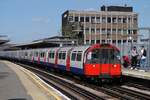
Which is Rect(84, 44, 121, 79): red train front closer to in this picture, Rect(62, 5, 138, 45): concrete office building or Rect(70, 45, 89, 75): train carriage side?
Rect(70, 45, 89, 75): train carriage side

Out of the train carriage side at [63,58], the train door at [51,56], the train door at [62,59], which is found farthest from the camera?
the train door at [51,56]

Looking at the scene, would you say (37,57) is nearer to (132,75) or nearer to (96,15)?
(132,75)

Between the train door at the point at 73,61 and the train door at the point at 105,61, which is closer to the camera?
the train door at the point at 105,61

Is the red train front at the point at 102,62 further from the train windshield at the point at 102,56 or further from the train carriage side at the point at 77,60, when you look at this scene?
the train carriage side at the point at 77,60

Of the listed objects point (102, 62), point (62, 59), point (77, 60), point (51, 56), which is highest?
point (51, 56)

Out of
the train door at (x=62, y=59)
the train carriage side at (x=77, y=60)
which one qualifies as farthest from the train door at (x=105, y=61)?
the train door at (x=62, y=59)

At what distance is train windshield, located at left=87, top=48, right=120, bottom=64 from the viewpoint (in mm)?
27584

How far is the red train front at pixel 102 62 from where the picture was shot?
2741cm

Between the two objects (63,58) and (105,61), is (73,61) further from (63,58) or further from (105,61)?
(63,58)

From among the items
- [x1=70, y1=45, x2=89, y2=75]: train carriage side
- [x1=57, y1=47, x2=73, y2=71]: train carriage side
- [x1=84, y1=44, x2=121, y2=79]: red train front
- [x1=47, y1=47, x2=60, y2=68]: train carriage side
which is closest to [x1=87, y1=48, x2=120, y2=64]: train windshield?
[x1=84, y1=44, x2=121, y2=79]: red train front

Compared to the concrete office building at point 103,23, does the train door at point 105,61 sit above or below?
below

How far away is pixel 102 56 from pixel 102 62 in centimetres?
38

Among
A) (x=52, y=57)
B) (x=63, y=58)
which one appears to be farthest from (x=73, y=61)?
(x=52, y=57)

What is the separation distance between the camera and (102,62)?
27547mm
